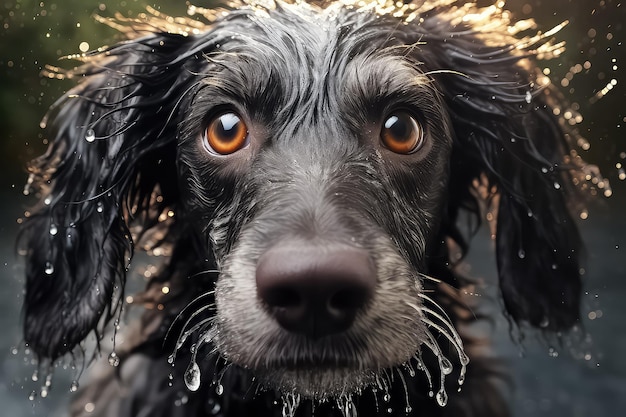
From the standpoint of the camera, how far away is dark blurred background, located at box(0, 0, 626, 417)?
541 centimetres

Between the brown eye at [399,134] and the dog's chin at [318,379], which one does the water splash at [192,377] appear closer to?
the dog's chin at [318,379]

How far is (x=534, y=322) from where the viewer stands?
3068 mm

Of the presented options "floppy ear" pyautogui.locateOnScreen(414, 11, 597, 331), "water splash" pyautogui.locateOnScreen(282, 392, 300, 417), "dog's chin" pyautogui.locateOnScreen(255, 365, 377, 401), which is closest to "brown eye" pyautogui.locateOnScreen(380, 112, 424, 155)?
"floppy ear" pyautogui.locateOnScreen(414, 11, 597, 331)

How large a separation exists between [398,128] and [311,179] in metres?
0.40

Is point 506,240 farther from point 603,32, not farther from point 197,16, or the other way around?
point 603,32

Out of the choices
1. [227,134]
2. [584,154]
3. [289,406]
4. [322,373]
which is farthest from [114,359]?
[584,154]

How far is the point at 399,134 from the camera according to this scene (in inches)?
92.9

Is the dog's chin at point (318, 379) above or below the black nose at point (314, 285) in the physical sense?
below

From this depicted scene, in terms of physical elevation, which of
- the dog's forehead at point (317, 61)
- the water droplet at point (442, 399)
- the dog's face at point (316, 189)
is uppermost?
the dog's forehead at point (317, 61)

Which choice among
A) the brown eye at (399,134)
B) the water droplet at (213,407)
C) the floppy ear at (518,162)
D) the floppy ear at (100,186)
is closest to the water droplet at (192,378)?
the water droplet at (213,407)

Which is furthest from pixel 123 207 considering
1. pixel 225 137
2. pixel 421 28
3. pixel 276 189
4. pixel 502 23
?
pixel 502 23

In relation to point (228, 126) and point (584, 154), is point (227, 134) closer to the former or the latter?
point (228, 126)

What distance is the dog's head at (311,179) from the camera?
6.34 ft

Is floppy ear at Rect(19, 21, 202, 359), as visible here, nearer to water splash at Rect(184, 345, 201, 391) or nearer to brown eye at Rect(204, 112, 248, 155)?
brown eye at Rect(204, 112, 248, 155)
